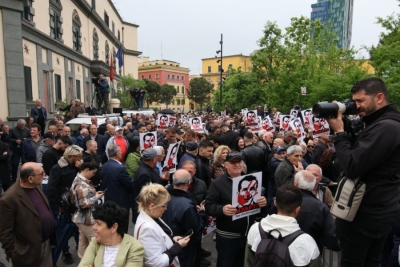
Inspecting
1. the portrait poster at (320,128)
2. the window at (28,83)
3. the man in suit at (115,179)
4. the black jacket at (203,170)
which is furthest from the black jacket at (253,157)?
the window at (28,83)

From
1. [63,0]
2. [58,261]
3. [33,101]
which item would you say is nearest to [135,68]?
[63,0]

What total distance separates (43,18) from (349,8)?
129108mm

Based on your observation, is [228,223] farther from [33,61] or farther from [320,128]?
[33,61]

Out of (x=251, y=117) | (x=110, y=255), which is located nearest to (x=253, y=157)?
(x=110, y=255)

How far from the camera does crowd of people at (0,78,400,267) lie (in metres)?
2.53

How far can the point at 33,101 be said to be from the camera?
1816cm

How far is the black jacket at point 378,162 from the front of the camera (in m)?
2.44

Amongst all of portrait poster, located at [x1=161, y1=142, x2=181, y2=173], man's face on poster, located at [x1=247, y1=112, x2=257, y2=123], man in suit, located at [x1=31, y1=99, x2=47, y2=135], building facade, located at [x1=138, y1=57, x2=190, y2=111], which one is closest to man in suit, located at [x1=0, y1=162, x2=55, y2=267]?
portrait poster, located at [x1=161, y1=142, x2=181, y2=173]

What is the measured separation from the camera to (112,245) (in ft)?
9.43

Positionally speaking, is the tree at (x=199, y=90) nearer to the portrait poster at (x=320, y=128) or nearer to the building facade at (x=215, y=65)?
the building facade at (x=215, y=65)

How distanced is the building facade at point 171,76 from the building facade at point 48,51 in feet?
187

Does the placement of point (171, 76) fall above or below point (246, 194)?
above

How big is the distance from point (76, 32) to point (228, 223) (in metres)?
29.9

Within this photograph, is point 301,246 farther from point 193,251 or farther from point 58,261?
point 58,261
